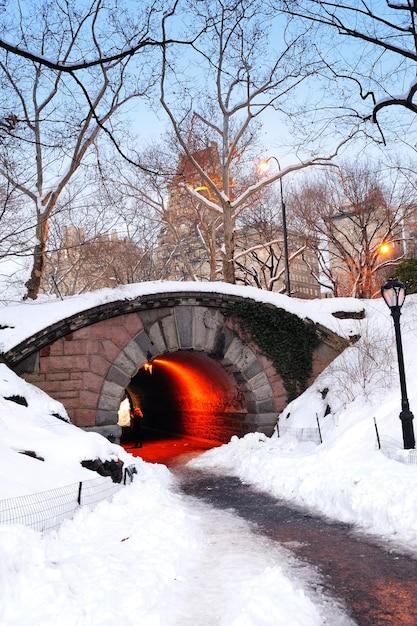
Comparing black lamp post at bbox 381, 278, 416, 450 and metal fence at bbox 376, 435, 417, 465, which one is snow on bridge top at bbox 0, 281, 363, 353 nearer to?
black lamp post at bbox 381, 278, 416, 450

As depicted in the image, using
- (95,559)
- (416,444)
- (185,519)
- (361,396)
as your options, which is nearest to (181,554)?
(95,559)

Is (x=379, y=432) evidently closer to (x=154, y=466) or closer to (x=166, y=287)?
(x=154, y=466)

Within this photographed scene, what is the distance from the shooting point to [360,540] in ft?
22.3

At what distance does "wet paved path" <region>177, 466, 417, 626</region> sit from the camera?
15.5 feet


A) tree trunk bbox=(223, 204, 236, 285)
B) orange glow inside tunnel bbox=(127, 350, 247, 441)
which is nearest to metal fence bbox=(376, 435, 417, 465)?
orange glow inside tunnel bbox=(127, 350, 247, 441)

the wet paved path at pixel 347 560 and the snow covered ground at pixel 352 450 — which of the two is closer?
the wet paved path at pixel 347 560

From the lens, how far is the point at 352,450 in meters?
10.3

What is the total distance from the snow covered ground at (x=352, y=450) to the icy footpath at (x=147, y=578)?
5.66 ft

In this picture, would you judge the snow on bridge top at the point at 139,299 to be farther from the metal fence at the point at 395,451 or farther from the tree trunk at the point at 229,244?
the metal fence at the point at 395,451

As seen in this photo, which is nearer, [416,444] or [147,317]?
[416,444]

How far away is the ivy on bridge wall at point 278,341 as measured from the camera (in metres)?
16.9

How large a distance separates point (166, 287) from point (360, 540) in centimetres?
1042

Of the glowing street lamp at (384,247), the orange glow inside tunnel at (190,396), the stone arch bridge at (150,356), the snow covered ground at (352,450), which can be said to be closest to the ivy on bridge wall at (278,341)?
the stone arch bridge at (150,356)

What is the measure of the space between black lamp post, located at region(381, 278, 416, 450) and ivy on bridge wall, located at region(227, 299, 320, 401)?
6.61m
